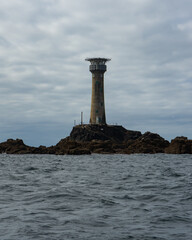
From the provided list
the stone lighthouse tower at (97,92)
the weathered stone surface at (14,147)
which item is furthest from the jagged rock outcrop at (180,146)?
the stone lighthouse tower at (97,92)

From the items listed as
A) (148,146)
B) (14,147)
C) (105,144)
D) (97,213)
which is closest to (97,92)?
(105,144)

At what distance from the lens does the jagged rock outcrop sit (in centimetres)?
7756

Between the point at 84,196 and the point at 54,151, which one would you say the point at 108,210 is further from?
the point at 54,151

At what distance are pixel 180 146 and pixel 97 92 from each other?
36.7 metres

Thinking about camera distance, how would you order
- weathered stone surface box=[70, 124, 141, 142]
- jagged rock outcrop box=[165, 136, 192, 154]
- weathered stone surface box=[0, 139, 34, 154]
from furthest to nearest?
weathered stone surface box=[70, 124, 141, 142] → weathered stone surface box=[0, 139, 34, 154] → jagged rock outcrop box=[165, 136, 192, 154]

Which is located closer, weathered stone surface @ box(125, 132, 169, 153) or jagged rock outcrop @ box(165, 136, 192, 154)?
jagged rock outcrop @ box(165, 136, 192, 154)

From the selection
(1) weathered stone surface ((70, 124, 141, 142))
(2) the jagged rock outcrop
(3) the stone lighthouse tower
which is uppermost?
(3) the stone lighthouse tower

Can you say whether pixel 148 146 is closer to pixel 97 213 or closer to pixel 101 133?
pixel 101 133

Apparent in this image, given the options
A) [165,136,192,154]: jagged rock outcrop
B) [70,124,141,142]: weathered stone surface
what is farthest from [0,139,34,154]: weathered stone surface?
[165,136,192,154]: jagged rock outcrop

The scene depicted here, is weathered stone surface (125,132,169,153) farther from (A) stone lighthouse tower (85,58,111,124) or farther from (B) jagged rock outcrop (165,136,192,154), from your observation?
(A) stone lighthouse tower (85,58,111,124)

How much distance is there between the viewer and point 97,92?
108125mm

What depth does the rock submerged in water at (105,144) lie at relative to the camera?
260 feet

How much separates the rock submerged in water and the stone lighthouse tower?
2.91 metres

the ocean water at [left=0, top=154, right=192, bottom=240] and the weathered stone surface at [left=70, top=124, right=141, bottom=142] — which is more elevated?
the weathered stone surface at [left=70, top=124, right=141, bottom=142]
